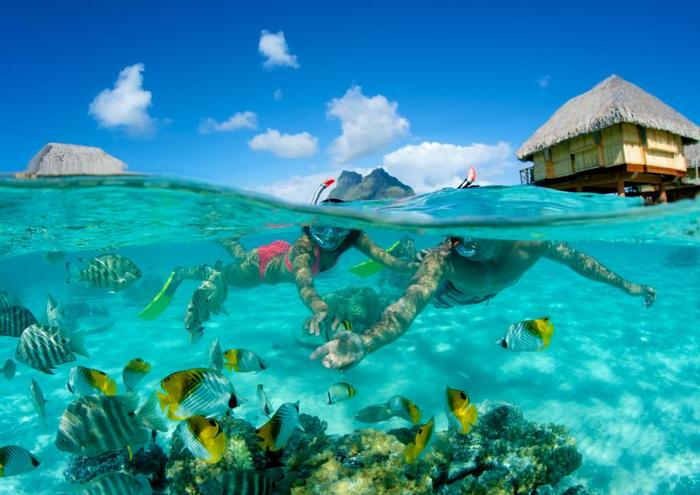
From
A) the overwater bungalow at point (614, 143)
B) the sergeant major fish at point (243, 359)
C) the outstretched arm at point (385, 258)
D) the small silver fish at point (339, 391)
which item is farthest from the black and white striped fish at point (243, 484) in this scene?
the overwater bungalow at point (614, 143)

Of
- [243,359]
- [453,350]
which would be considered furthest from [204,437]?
[453,350]

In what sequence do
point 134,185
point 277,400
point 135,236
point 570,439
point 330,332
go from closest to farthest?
point 330,332, point 570,439, point 134,185, point 277,400, point 135,236

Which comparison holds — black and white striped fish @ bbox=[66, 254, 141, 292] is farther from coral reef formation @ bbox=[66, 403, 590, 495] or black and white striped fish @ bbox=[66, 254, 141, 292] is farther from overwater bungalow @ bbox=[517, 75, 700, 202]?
overwater bungalow @ bbox=[517, 75, 700, 202]

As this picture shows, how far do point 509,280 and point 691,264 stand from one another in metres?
28.2

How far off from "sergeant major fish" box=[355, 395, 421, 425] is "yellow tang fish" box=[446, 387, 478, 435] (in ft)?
2.42

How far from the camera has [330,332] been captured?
484cm

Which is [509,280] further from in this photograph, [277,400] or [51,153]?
[51,153]

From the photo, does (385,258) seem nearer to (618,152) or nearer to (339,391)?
(339,391)

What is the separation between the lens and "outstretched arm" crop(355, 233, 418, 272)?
828cm

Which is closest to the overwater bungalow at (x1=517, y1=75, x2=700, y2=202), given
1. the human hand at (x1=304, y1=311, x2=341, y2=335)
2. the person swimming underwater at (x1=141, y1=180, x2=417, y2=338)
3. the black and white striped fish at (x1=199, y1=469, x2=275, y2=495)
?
the person swimming underwater at (x1=141, y1=180, x2=417, y2=338)

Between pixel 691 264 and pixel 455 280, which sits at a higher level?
pixel 455 280

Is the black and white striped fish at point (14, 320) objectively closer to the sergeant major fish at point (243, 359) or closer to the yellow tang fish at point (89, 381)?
the yellow tang fish at point (89, 381)

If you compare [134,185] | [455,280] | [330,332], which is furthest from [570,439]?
[134,185]

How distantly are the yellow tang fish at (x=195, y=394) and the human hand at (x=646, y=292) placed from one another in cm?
813
